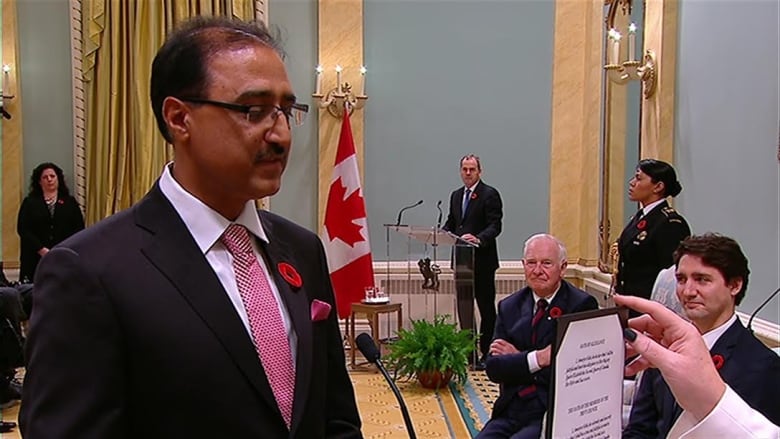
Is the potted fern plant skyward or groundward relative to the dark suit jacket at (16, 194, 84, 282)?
groundward

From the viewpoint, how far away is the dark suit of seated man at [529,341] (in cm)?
283

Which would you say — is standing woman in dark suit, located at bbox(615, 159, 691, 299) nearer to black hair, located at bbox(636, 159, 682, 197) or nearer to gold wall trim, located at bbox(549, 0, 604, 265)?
black hair, located at bbox(636, 159, 682, 197)

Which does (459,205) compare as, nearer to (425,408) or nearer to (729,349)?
(425,408)

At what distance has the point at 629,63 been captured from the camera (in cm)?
527

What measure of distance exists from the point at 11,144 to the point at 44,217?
2.81 ft

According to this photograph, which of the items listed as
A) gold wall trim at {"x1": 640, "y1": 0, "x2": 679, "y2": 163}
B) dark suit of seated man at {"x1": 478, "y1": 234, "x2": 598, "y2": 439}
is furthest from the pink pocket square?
gold wall trim at {"x1": 640, "y1": 0, "x2": 679, "y2": 163}

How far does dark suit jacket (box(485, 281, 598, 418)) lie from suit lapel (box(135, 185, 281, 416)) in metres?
1.88

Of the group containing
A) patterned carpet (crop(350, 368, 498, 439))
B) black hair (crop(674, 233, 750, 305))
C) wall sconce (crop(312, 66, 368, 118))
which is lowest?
patterned carpet (crop(350, 368, 498, 439))

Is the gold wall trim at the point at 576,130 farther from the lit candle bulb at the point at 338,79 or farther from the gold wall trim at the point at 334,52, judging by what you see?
the lit candle bulb at the point at 338,79

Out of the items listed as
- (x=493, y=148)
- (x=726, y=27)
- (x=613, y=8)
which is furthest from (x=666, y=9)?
(x=493, y=148)

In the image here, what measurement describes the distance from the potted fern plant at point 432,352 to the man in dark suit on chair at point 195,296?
3801mm

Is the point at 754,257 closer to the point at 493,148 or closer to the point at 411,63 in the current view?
the point at 493,148

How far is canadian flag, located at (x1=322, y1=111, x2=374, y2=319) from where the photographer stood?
5992 millimetres

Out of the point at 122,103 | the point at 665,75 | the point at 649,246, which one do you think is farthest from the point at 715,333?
the point at 122,103
